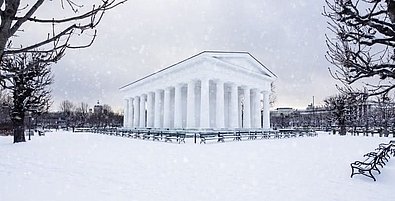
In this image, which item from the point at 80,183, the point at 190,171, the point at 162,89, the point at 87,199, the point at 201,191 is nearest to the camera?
the point at 87,199

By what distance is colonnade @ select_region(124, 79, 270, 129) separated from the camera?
43.0 metres

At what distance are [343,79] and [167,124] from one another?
41.8 m

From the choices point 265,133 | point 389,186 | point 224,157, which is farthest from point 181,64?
point 389,186

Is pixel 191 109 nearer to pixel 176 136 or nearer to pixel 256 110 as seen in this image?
pixel 176 136

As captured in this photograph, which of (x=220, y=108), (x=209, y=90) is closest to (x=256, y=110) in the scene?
(x=209, y=90)

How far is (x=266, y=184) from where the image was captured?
35.2 feet

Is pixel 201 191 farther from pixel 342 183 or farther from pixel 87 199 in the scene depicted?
pixel 342 183

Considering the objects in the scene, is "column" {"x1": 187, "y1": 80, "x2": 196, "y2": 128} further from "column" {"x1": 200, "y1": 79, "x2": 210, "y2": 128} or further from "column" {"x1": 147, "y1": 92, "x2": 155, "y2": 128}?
"column" {"x1": 147, "y1": 92, "x2": 155, "y2": 128}

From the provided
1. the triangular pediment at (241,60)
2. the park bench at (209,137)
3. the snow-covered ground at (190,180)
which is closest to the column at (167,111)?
the triangular pediment at (241,60)

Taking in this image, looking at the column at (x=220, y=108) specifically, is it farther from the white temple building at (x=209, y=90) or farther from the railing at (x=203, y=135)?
the railing at (x=203, y=135)

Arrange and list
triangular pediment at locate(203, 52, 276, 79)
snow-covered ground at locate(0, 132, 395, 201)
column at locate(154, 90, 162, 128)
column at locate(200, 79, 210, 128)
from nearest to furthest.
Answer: snow-covered ground at locate(0, 132, 395, 201) → column at locate(200, 79, 210, 128) → triangular pediment at locate(203, 52, 276, 79) → column at locate(154, 90, 162, 128)

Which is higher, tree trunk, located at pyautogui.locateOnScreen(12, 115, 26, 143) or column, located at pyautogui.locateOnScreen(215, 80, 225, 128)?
column, located at pyautogui.locateOnScreen(215, 80, 225, 128)

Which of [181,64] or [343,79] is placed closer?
[343,79]

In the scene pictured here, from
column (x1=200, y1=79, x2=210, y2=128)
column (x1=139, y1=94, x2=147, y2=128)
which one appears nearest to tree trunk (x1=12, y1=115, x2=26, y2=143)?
column (x1=200, y1=79, x2=210, y2=128)
